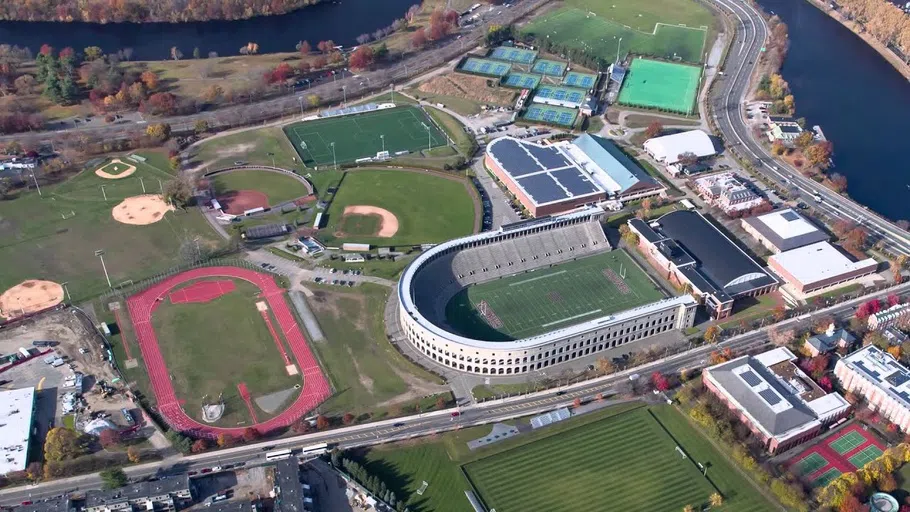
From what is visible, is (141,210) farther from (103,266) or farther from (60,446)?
(60,446)

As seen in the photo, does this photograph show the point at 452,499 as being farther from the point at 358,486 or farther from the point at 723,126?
the point at 723,126

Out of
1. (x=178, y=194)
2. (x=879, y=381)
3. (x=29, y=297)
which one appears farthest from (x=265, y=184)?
(x=879, y=381)

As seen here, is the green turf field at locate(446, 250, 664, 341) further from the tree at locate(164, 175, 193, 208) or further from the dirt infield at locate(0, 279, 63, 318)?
the dirt infield at locate(0, 279, 63, 318)

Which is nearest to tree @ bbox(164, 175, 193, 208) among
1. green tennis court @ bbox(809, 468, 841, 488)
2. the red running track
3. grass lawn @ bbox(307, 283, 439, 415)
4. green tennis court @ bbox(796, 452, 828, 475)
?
the red running track

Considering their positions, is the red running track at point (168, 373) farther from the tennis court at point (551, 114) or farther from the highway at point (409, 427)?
the tennis court at point (551, 114)

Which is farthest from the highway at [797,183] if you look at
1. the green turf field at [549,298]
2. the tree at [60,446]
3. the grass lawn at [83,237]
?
the tree at [60,446]

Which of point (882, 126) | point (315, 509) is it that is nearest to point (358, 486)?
point (315, 509)
